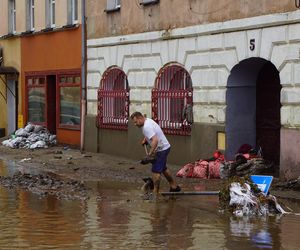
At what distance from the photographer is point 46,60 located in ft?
80.5

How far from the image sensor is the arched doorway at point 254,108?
51.9 feet

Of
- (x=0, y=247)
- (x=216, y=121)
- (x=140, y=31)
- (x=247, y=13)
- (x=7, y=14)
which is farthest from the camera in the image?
(x=7, y=14)

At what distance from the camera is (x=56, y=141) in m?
24.0

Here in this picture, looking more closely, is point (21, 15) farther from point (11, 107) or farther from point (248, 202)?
point (248, 202)

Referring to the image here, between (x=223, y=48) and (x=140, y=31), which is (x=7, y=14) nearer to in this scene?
(x=140, y=31)

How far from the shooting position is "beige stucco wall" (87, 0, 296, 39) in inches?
580

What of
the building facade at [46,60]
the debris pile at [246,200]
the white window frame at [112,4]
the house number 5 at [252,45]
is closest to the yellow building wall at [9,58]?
the building facade at [46,60]

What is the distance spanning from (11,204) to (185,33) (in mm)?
7300

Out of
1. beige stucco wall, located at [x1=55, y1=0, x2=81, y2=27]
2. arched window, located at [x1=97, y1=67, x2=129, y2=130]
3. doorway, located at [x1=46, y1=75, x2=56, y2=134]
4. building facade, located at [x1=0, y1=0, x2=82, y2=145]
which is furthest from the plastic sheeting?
doorway, located at [x1=46, y1=75, x2=56, y2=134]

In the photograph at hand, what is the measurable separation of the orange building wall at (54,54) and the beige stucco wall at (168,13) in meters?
1.17

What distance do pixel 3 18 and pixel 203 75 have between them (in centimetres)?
1393

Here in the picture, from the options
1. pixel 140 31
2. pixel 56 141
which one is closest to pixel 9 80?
pixel 56 141

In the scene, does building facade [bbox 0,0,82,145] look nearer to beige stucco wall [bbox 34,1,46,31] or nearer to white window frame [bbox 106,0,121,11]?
beige stucco wall [bbox 34,1,46,31]

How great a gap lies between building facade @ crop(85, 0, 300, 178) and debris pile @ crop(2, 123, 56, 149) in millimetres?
→ 3173
